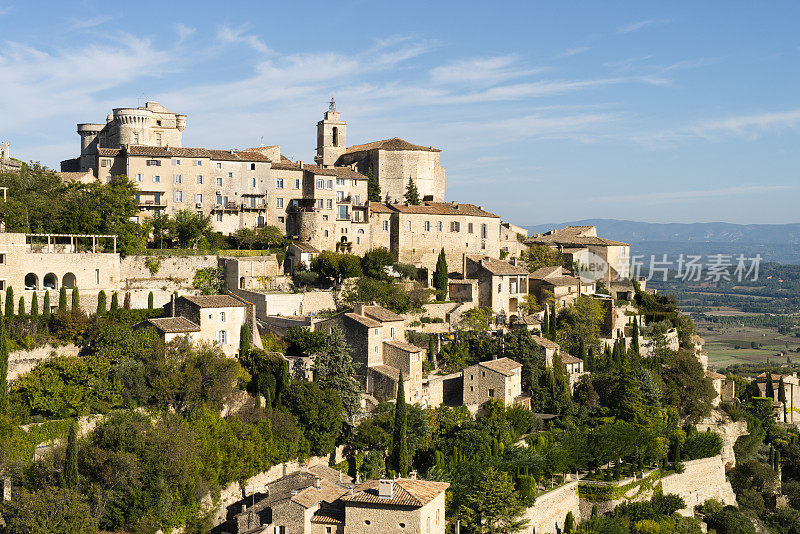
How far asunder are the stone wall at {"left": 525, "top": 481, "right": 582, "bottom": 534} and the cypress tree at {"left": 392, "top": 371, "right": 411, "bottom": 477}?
5606 millimetres

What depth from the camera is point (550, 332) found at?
177ft

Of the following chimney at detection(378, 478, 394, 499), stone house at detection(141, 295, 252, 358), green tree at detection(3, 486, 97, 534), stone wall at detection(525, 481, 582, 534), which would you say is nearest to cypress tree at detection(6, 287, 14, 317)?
stone house at detection(141, 295, 252, 358)

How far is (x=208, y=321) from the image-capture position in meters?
40.9

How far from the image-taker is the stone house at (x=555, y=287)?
192 feet

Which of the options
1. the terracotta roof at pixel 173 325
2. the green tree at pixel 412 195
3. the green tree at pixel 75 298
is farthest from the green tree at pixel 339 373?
the green tree at pixel 412 195

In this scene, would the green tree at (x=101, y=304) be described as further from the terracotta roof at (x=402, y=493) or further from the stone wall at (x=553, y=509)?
the stone wall at (x=553, y=509)

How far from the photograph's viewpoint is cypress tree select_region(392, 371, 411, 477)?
37906 mm

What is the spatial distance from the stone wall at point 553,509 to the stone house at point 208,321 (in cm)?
1563

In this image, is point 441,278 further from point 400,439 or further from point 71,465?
point 71,465

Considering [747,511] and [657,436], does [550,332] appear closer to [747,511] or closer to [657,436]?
[657,436]

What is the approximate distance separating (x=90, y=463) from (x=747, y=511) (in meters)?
39.2

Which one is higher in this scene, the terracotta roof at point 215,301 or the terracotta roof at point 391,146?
the terracotta roof at point 391,146

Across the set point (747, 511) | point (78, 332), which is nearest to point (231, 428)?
point (78, 332)

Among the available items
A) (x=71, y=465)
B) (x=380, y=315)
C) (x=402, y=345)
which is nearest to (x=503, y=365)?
(x=402, y=345)
